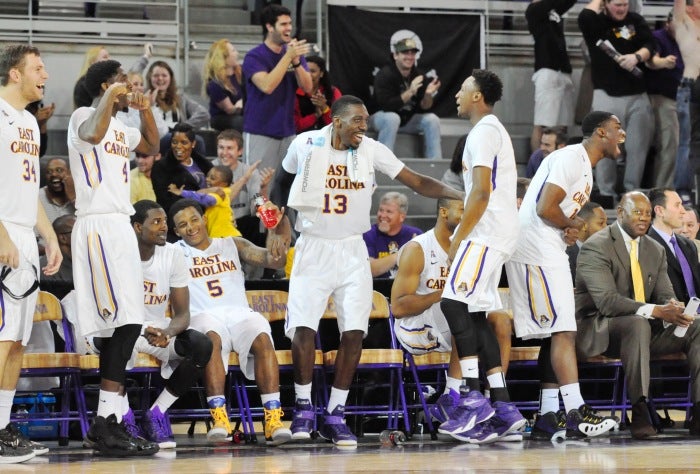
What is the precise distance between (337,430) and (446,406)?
2.36ft

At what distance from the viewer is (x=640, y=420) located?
8.09 m

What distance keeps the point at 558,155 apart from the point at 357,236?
1.45m

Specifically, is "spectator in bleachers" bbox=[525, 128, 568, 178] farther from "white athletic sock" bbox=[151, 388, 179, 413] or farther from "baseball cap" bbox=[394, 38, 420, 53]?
"white athletic sock" bbox=[151, 388, 179, 413]

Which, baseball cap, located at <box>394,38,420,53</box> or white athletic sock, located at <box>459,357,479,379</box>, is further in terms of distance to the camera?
baseball cap, located at <box>394,38,420,53</box>

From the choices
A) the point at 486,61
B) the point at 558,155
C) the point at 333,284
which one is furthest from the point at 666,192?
the point at 486,61

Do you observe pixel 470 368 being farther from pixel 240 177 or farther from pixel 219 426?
pixel 240 177

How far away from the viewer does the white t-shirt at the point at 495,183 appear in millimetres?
7879

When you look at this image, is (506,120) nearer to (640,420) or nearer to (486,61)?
(486,61)

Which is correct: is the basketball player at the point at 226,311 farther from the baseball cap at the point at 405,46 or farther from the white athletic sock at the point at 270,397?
the baseball cap at the point at 405,46

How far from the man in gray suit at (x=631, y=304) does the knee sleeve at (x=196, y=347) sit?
262 cm

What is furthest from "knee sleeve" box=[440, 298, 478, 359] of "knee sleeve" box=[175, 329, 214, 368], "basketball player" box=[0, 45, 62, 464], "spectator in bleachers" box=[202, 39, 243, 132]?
"spectator in bleachers" box=[202, 39, 243, 132]

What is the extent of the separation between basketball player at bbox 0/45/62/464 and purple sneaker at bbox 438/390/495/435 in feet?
8.08

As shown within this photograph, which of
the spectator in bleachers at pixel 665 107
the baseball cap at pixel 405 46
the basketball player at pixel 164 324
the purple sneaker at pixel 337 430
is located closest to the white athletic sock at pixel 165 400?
the basketball player at pixel 164 324

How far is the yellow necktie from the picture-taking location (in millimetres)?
8781
